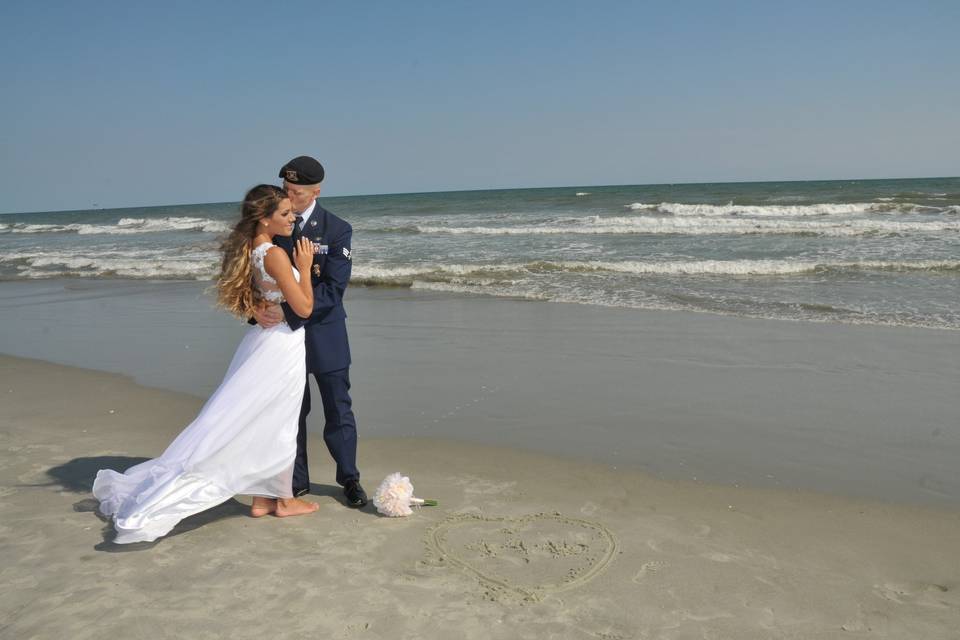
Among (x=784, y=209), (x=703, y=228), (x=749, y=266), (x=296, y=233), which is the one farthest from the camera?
(x=784, y=209)

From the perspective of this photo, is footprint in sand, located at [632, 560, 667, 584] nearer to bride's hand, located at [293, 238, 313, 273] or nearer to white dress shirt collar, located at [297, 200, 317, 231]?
bride's hand, located at [293, 238, 313, 273]

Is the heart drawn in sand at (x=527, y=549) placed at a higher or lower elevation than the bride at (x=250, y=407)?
lower

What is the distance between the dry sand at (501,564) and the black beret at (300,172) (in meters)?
1.83

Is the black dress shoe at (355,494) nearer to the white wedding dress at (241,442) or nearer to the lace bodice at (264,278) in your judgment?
the white wedding dress at (241,442)

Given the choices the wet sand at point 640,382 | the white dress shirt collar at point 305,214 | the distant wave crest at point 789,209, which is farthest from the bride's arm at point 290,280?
the distant wave crest at point 789,209

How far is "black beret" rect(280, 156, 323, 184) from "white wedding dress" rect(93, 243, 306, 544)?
0.41m

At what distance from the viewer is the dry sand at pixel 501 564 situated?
2.96 m

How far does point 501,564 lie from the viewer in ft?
11.3

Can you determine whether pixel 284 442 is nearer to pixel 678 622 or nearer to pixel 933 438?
pixel 678 622

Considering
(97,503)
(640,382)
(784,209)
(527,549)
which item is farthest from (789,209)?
(97,503)

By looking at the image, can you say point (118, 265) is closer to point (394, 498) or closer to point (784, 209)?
point (394, 498)

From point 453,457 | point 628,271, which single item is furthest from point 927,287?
point 453,457

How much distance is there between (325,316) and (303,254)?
1.45ft

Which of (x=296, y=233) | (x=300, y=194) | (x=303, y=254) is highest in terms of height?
(x=300, y=194)
